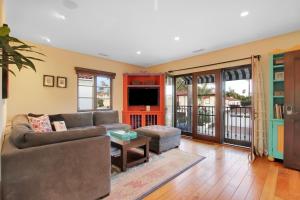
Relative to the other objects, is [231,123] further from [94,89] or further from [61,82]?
[61,82]

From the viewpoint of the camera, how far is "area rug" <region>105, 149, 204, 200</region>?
6.61ft

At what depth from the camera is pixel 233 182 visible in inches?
89.4

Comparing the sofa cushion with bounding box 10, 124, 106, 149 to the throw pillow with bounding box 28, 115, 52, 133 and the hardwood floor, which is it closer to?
the hardwood floor

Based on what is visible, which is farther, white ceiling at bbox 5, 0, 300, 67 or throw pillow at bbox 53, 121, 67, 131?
throw pillow at bbox 53, 121, 67, 131

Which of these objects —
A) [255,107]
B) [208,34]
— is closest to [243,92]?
[255,107]

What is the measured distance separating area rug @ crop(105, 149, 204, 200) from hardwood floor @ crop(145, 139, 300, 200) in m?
0.11

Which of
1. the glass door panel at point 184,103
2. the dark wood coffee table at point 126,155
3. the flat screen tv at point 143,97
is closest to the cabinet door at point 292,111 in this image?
the dark wood coffee table at point 126,155

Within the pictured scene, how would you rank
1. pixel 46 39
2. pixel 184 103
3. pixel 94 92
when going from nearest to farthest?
pixel 46 39
pixel 94 92
pixel 184 103

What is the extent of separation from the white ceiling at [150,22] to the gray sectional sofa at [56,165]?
1892mm

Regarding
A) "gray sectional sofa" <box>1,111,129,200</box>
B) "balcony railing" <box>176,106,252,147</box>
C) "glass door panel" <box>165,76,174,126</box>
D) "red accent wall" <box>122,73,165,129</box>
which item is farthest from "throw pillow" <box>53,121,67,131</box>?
"balcony railing" <box>176,106,252,147</box>

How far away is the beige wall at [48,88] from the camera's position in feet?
12.1

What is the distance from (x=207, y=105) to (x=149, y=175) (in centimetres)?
306

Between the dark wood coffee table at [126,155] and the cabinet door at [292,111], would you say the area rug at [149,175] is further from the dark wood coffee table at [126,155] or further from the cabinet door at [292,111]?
the cabinet door at [292,111]

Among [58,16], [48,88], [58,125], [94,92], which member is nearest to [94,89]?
[94,92]
